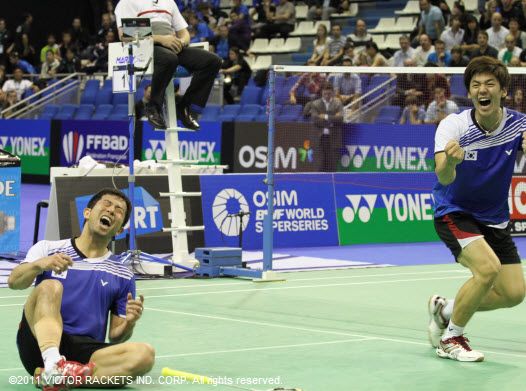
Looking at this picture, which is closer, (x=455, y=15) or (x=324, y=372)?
(x=324, y=372)

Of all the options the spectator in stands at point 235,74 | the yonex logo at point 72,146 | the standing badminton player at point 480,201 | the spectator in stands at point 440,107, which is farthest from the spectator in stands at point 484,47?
the standing badminton player at point 480,201

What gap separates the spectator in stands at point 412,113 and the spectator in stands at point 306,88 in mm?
1378

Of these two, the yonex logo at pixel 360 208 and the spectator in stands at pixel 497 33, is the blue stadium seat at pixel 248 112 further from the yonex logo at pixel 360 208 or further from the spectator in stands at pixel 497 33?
the yonex logo at pixel 360 208

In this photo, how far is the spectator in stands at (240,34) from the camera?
92.6 ft

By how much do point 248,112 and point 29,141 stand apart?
5.94 metres

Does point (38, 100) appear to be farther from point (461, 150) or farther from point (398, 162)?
Result: point (461, 150)

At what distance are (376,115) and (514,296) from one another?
32.9 ft

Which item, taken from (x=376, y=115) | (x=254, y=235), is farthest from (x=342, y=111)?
(x=254, y=235)

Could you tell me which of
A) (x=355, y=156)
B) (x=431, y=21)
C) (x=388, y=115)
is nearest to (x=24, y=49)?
(x=431, y=21)

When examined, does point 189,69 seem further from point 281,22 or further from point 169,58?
point 281,22

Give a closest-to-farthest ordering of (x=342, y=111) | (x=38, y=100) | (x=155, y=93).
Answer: (x=155, y=93) → (x=342, y=111) → (x=38, y=100)

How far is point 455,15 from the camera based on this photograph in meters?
23.7

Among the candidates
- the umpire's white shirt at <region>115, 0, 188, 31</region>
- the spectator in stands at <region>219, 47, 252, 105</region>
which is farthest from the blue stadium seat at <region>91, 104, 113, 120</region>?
the umpire's white shirt at <region>115, 0, 188, 31</region>

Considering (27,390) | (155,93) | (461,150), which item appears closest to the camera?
(27,390)
